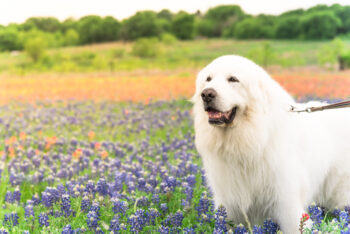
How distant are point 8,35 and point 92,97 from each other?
3655 millimetres

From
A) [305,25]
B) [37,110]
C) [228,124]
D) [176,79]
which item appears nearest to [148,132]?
[37,110]

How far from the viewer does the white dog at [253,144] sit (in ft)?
10.9

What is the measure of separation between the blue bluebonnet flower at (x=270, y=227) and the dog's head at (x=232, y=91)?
2.92 ft

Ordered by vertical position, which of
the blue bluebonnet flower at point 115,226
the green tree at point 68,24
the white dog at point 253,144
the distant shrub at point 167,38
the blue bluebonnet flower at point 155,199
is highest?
the green tree at point 68,24

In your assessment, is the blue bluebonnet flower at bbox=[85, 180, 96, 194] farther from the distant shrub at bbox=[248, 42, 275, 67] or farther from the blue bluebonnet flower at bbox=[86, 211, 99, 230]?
the distant shrub at bbox=[248, 42, 275, 67]

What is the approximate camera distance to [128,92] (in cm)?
1223

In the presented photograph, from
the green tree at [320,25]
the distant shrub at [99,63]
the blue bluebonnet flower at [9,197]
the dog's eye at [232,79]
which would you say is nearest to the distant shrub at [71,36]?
the distant shrub at [99,63]

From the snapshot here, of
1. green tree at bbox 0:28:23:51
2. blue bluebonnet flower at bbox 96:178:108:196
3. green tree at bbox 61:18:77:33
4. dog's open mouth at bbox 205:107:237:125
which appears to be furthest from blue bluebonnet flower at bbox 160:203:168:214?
green tree at bbox 61:18:77:33

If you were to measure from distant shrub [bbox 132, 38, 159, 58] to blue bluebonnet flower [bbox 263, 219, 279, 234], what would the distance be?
12350 millimetres

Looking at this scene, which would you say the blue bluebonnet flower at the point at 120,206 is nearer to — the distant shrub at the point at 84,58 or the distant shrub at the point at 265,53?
the distant shrub at the point at 265,53

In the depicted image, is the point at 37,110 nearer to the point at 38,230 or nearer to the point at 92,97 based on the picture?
the point at 92,97

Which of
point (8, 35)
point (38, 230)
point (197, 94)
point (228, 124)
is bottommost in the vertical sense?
point (38, 230)

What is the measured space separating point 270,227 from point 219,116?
1.04 m

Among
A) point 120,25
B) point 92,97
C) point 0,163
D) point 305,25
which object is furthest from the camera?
point 120,25
